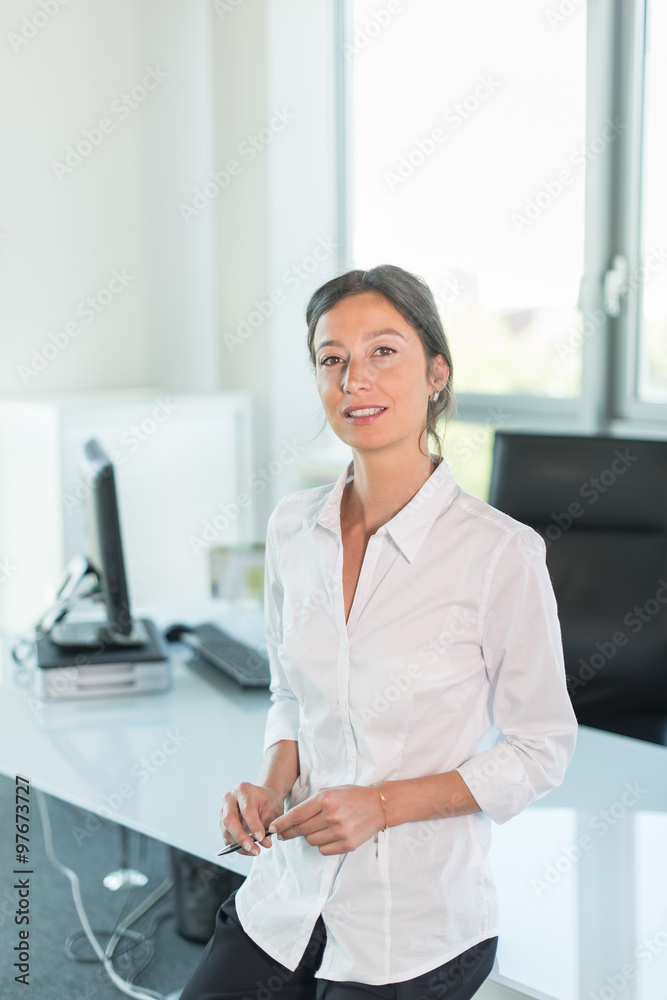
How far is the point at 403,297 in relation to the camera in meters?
1.25

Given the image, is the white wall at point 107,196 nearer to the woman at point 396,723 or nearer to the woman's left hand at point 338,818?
the woman at point 396,723

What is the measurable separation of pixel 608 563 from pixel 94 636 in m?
1.08

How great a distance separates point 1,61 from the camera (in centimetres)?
324

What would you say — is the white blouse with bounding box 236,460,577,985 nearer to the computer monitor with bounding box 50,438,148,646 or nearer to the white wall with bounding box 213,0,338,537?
the computer monitor with bounding box 50,438,148,646

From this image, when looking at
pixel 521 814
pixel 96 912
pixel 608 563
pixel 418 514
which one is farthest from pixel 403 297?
pixel 96 912

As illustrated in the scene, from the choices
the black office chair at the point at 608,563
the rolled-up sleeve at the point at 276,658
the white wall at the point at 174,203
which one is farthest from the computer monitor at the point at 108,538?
the white wall at the point at 174,203

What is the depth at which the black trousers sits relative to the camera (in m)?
1.11

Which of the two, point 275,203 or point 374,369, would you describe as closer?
point 374,369

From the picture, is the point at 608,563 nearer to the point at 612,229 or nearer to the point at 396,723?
the point at 396,723

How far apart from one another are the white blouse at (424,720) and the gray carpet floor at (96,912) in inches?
37.6

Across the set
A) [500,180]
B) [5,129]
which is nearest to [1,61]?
[5,129]

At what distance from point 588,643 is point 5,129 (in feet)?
8.61

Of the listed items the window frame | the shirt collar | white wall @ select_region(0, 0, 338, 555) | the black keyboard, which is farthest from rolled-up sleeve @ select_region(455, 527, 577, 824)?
white wall @ select_region(0, 0, 338, 555)

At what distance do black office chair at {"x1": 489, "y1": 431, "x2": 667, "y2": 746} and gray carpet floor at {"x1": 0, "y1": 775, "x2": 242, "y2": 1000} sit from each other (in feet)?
2.96
